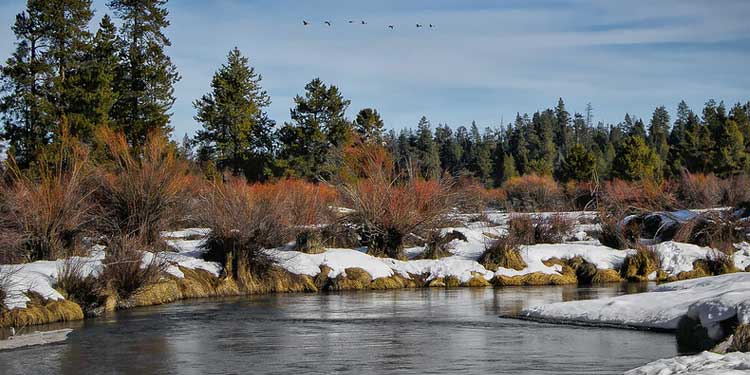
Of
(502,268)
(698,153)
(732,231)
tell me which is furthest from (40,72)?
(698,153)

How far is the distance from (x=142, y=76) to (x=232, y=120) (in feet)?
30.2

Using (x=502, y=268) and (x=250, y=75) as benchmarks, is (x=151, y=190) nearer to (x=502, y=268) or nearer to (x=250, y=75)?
(x=502, y=268)

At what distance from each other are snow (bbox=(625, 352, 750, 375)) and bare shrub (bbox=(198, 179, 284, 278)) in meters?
20.4

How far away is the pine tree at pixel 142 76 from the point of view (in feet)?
180

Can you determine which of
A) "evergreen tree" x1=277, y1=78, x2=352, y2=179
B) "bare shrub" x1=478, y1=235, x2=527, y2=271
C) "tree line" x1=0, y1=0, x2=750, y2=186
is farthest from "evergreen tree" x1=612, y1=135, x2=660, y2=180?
"bare shrub" x1=478, y1=235, x2=527, y2=271

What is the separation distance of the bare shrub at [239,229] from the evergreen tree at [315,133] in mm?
29499

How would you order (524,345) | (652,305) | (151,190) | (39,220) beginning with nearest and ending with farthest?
1. (524,345)
2. (652,305)
3. (39,220)
4. (151,190)

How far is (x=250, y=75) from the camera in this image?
2544 inches

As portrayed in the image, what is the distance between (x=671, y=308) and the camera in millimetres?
19609

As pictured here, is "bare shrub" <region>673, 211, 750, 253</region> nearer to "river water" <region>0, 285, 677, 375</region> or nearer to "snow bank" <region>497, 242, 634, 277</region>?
"snow bank" <region>497, 242, 634, 277</region>

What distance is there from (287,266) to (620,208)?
57.7 feet

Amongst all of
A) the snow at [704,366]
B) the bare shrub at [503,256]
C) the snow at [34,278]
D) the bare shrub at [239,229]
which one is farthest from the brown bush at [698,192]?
the snow at [704,366]

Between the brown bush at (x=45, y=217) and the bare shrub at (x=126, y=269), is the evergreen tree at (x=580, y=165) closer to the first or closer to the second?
the brown bush at (x=45, y=217)

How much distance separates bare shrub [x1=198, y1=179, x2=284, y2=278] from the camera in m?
31.7
